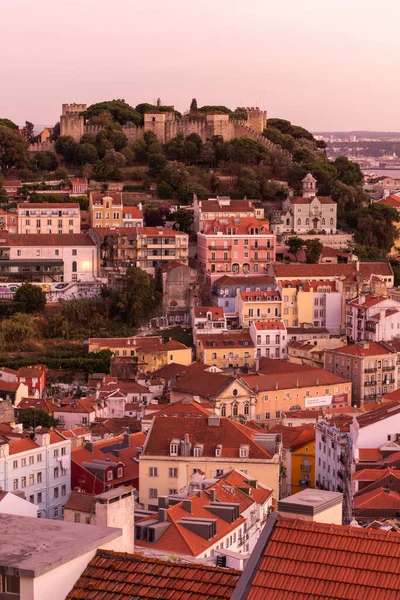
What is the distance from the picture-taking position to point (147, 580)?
571 cm

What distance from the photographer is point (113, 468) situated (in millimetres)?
20797

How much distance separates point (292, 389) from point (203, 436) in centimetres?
1027

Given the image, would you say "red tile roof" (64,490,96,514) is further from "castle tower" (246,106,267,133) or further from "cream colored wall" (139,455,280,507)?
"castle tower" (246,106,267,133)

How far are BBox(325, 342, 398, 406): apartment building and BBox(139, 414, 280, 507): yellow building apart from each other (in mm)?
12295

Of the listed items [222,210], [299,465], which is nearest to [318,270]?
[222,210]

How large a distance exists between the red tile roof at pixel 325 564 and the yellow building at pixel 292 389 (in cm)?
2451

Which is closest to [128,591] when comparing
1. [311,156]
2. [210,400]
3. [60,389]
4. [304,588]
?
[304,588]

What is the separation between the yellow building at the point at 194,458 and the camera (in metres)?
19.9

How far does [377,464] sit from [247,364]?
43.4ft

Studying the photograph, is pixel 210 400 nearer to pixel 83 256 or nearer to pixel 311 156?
pixel 83 256

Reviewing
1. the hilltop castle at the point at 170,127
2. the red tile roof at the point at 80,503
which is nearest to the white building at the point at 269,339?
the hilltop castle at the point at 170,127

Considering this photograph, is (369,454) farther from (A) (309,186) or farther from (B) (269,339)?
(A) (309,186)

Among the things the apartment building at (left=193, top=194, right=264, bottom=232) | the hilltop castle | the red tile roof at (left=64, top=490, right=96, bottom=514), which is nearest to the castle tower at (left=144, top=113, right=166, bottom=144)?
the hilltop castle

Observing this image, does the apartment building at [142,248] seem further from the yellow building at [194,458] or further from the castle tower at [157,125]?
the yellow building at [194,458]
